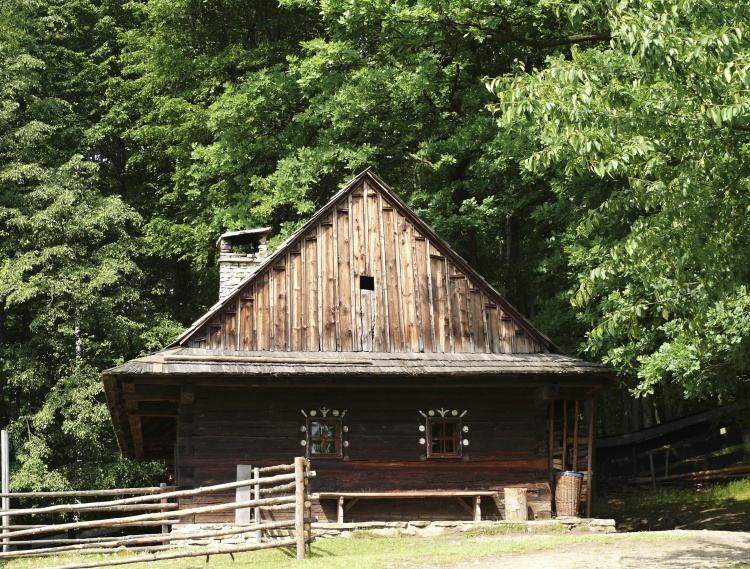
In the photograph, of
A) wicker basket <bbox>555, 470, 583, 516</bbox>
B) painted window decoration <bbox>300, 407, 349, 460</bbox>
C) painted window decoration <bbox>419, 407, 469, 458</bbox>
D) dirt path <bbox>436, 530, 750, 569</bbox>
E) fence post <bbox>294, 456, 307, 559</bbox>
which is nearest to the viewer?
dirt path <bbox>436, 530, 750, 569</bbox>

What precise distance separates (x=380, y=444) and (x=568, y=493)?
12.3 feet

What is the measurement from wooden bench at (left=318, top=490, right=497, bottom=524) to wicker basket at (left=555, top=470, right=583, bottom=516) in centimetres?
131

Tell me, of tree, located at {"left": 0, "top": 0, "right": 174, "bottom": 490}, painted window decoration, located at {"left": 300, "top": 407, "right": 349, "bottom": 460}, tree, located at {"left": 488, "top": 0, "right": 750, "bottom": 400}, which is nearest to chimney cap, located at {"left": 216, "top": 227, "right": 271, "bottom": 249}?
painted window decoration, located at {"left": 300, "top": 407, "right": 349, "bottom": 460}

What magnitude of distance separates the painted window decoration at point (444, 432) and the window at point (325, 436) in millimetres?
1640

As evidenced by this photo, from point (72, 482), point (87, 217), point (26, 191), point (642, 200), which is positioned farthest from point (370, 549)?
point (26, 191)

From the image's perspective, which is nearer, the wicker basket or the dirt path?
the dirt path

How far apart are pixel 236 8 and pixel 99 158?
7.78m

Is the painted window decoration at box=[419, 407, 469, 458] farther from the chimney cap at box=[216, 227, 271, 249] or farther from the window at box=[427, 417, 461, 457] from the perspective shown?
the chimney cap at box=[216, 227, 271, 249]

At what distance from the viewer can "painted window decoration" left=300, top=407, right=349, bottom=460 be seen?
68.4 ft

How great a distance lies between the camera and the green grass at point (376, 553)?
15.3m

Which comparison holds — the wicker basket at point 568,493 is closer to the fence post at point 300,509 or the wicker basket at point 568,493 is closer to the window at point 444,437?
the window at point 444,437

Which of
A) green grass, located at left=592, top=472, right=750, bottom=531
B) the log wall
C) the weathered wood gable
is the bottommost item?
green grass, located at left=592, top=472, right=750, bottom=531

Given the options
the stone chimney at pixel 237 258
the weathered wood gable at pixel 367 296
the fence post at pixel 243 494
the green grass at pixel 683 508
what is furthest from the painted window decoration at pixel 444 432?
the green grass at pixel 683 508

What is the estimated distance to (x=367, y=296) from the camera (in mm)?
22000
